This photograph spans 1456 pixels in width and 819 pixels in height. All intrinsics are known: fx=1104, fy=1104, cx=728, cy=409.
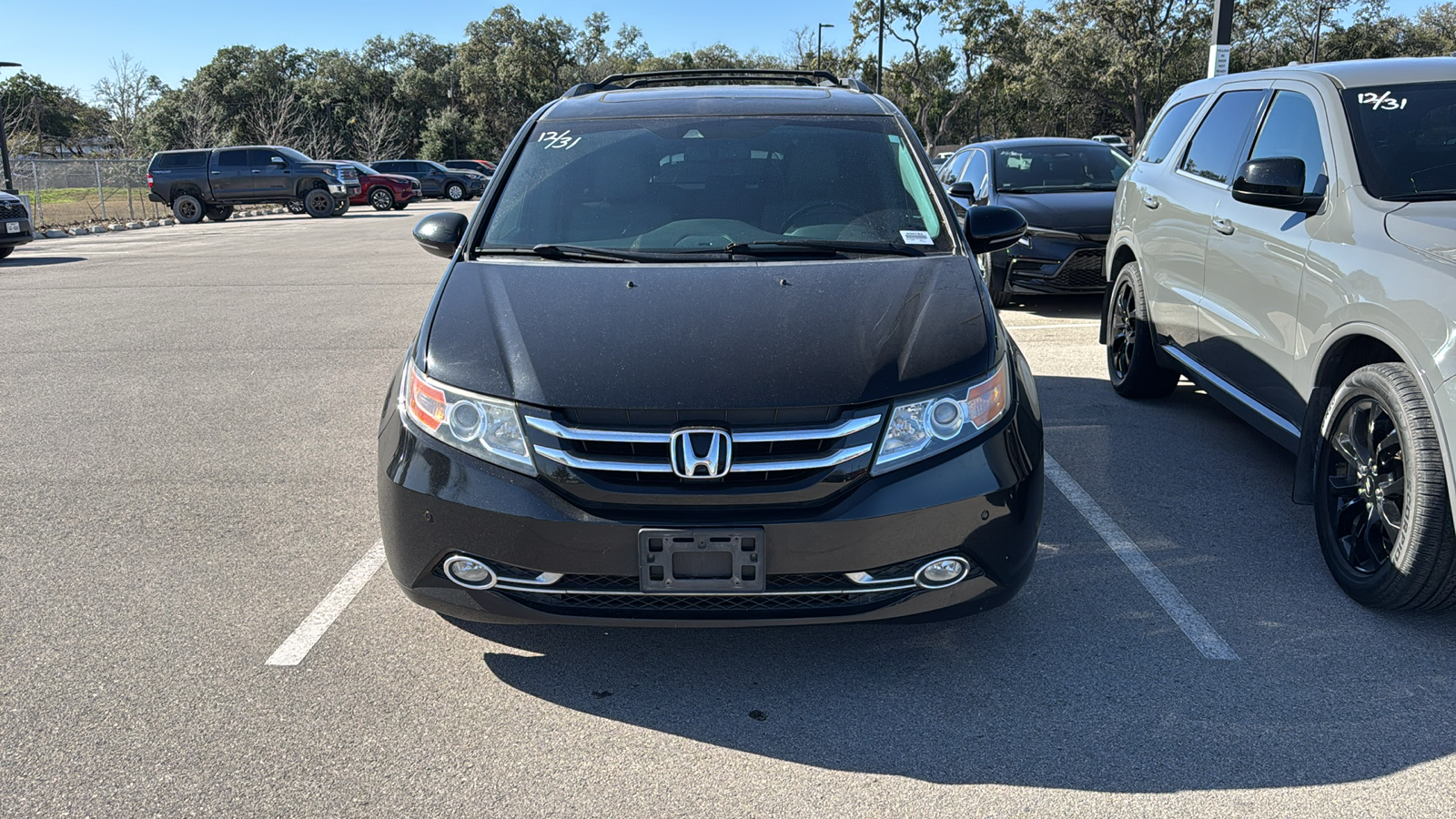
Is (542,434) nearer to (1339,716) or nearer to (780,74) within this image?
(1339,716)

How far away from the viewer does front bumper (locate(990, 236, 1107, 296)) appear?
9109 millimetres

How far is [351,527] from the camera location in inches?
176

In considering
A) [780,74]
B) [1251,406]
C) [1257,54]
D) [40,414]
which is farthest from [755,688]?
[1257,54]

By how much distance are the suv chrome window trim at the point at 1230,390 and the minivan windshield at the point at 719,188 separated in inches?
62.3

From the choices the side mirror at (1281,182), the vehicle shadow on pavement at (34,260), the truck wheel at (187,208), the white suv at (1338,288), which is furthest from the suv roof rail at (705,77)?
the truck wheel at (187,208)

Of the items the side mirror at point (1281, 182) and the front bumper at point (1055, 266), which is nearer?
the side mirror at point (1281, 182)

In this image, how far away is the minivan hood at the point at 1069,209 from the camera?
9.15m

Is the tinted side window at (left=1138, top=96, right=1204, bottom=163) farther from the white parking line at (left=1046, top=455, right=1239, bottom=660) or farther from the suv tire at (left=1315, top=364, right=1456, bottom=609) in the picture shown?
the suv tire at (left=1315, top=364, right=1456, bottom=609)

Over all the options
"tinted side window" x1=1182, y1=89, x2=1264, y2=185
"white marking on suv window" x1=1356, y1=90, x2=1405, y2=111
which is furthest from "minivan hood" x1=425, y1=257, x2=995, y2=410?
"tinted side window" x1=1182, y1=89, x2=1264, y2=185

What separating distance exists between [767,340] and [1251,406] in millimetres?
2576

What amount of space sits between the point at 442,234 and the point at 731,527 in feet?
7.22

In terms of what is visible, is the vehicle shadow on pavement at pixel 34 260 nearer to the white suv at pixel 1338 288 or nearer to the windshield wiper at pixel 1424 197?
the white suv at pixel 1338 288

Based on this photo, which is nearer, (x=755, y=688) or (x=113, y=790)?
(x=113, y=790)

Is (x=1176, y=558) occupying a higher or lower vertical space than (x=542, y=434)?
lower
